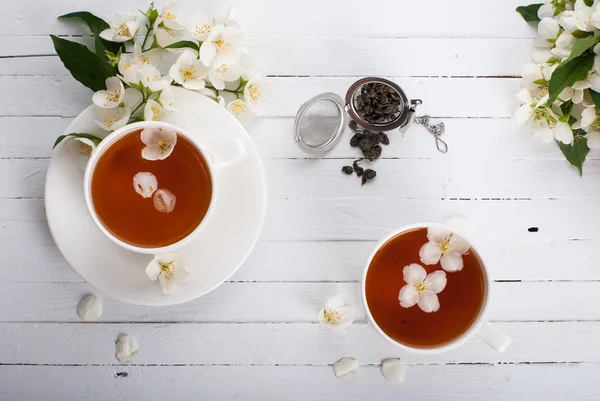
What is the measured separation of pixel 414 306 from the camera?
918 millimetres

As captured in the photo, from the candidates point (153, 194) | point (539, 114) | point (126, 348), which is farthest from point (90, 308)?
point (539, 114)

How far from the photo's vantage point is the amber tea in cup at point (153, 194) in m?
0.87

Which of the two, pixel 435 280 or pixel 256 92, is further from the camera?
pixel 256 92

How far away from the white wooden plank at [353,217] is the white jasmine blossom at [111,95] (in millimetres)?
280

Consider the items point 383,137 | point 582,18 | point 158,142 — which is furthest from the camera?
point 383,137

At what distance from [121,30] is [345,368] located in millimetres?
734

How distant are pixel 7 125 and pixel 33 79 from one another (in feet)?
0.33

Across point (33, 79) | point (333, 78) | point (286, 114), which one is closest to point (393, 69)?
point (333, 78)

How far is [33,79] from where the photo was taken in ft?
3.52

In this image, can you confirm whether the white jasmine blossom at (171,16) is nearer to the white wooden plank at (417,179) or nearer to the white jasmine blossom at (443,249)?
the white wooden plank at (417,179)

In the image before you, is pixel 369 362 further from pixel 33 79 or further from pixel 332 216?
pixel 33 79

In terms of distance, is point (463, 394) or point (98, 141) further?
point (463, 394)

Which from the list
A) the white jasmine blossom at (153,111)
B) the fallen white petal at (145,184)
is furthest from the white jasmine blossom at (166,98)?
the fallen white petal at (145,184)

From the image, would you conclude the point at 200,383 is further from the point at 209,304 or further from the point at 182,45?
the point at 182,45
